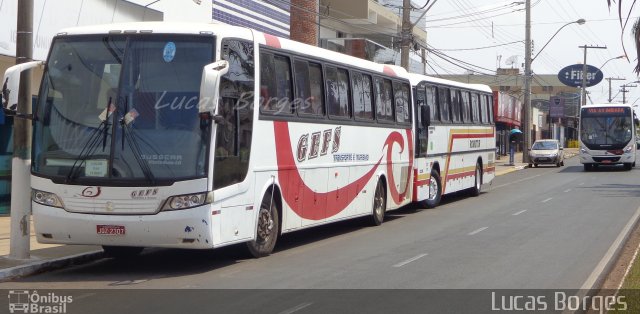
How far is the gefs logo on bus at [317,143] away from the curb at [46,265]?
3.62m

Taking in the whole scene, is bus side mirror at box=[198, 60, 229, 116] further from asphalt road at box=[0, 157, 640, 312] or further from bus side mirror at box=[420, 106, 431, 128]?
bus side mirror at box=[420, 106, 431, 128]

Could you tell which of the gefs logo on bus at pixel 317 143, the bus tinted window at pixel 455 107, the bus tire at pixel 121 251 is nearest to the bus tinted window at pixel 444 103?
the bus tinted window at pixel 455 107

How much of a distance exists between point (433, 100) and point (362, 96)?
5978 millimetres

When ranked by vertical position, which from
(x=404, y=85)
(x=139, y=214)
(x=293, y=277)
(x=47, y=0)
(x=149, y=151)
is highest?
(x=47, y=0)

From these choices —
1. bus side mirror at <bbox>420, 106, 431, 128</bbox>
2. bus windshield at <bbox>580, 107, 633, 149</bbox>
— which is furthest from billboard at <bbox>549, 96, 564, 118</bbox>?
bus side mirror at <bbox>420, 106, 431, 128</bbox>

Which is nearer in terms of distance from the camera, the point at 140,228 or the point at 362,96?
the point at 140,228

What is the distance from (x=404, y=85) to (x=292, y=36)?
19.6 m

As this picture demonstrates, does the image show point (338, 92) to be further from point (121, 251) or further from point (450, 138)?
point (450, 138)

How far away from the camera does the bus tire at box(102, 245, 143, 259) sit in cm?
1420

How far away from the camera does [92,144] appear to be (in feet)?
40.8
